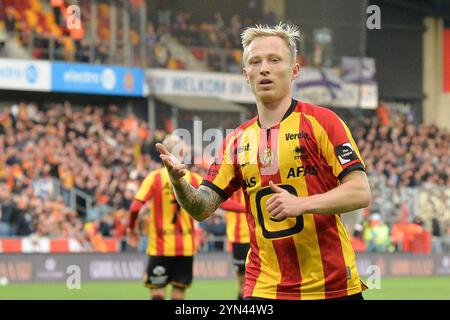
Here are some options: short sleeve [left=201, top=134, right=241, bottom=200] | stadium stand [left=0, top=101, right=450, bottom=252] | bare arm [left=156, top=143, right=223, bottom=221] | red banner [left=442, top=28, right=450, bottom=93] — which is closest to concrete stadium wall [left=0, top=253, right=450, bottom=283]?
stadium stand [left=0, top=101, right=450, bottom=252]

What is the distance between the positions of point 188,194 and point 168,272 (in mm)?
7275

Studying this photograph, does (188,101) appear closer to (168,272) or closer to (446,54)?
(168,272)

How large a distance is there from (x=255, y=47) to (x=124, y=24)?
2106 cm

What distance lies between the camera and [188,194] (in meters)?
5.57

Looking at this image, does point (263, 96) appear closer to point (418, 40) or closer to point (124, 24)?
point (124, 24)

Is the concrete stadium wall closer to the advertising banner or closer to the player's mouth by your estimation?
the advertising banner

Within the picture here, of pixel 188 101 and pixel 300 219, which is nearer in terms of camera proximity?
pixel 300 219

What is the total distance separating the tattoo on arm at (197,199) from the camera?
553 cm

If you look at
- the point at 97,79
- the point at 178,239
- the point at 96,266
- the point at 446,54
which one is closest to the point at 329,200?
the point at 178,239

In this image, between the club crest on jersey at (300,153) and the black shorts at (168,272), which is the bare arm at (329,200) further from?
the black shorts at (168,272)

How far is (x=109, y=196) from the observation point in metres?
23.6

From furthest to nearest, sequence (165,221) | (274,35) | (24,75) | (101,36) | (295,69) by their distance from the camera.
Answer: (24,75) → (101,36) → (165,221) → (295,69) → (274,35)

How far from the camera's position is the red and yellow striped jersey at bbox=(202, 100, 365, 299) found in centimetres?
557
